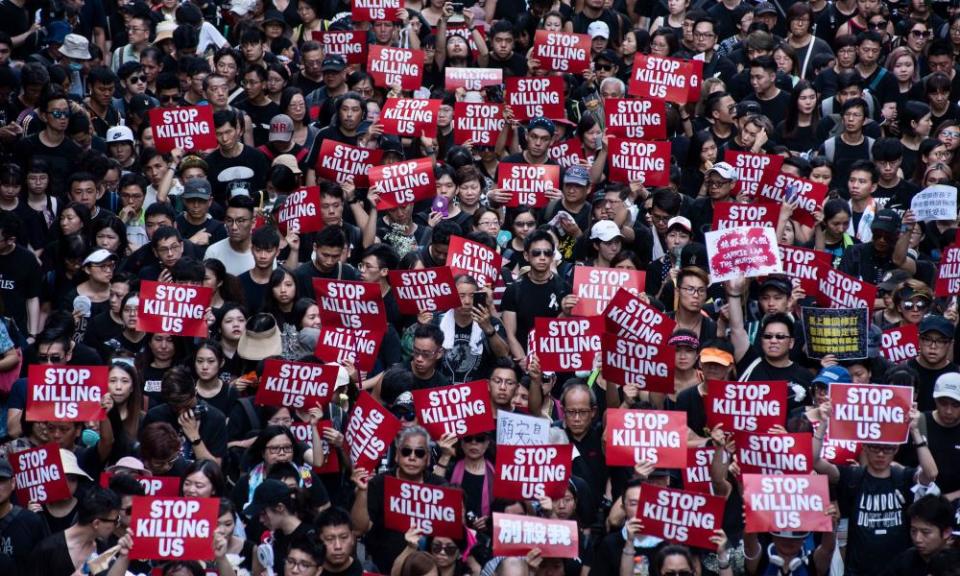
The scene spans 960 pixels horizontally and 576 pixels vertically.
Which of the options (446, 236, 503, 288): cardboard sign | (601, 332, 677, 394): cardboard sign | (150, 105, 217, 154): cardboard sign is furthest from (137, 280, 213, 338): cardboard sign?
(150, 105, 217, 154): cardboard sign

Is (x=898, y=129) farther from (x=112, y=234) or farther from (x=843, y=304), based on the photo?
(x=112, y=234)

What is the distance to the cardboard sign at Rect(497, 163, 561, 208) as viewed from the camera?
1744 centimetres

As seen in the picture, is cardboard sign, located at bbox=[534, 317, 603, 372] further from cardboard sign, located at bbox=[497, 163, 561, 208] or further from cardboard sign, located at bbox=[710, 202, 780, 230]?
cardboard sign, located at bbox=[497, 163, 561, 208]

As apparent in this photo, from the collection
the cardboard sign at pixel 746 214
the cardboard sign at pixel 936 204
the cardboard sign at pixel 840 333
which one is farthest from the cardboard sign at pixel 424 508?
the cardboard sign at pixel 936 204

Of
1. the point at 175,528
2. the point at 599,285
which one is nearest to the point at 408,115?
the point at 599,285

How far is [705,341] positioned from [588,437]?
4.53ft

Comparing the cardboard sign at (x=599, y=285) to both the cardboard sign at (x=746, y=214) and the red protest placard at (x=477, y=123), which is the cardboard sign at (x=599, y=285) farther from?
the red protest placard at (x=477, y=123)

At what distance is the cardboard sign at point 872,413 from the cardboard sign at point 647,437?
969mm

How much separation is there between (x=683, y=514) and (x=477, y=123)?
698 cm

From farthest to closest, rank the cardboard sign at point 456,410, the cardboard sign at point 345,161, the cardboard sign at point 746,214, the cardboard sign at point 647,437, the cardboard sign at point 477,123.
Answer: the cardboard sign at point 477,123 < the cardboard sign at point 345,161 < the cardboard sign at point 746,214 < the cardboard sign at point 456,410 < the cardboard sign at point 647,437

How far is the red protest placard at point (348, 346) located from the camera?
572 inches

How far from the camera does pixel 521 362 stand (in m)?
15.1

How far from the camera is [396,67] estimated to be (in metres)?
19.7

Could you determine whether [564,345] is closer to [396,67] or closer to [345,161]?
[345,161]
